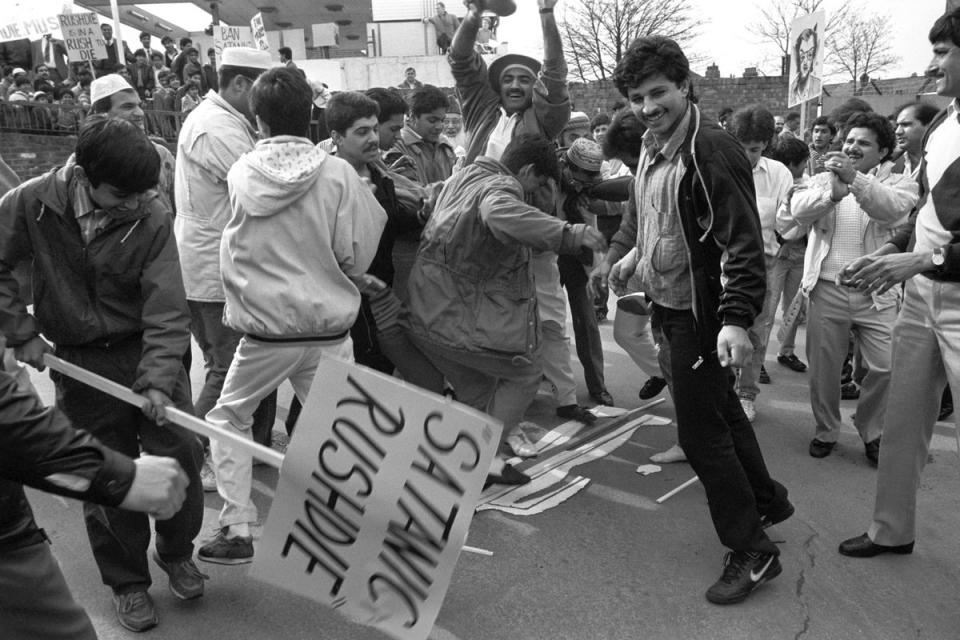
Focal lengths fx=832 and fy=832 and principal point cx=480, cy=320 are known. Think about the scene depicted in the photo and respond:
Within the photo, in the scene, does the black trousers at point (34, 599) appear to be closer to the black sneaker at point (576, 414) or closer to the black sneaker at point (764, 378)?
the black sneaker at point (576, 414)

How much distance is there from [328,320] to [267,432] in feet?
4.55

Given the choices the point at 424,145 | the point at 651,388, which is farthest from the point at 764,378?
the point at 424,145

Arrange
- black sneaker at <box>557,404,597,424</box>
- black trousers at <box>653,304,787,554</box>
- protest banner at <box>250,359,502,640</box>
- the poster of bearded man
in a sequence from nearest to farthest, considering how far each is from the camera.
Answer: protest banner at <box>250,359,502,640</box> → black trousers at <box>653,304,787,554</box> → black sneaker at <box>557,404,597,424</box> → the poster of bearded man

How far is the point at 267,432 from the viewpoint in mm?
4273

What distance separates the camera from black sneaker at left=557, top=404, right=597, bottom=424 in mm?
5043

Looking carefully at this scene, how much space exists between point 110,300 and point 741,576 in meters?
2.43

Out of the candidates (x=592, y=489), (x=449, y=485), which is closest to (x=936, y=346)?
(x=592, y=489)

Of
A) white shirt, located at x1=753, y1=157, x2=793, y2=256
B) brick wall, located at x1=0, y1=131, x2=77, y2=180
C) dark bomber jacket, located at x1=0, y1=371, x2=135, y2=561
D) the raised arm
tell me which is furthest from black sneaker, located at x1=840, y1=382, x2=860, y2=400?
brick wall, located at x1=0, y1=131, x2=77, y2=180

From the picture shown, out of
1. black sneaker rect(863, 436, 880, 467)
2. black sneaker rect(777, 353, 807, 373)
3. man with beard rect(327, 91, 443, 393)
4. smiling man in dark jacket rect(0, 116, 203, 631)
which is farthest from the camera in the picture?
black sneaker rect(777, 353, 807, 373)

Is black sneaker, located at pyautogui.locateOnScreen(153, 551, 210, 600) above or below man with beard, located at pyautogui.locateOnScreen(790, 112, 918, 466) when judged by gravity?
below

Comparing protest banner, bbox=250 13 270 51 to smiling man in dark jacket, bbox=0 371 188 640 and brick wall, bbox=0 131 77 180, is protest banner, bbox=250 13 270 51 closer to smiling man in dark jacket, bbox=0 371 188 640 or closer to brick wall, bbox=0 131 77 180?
brick wall, bbox=0 131 77 180

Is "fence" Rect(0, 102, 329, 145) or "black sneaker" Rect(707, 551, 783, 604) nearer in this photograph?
"black sneaker" Rect(707, 551, 783, 604)

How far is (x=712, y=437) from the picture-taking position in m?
3.03

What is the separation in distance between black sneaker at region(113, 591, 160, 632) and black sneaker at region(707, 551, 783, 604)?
6.56ft
